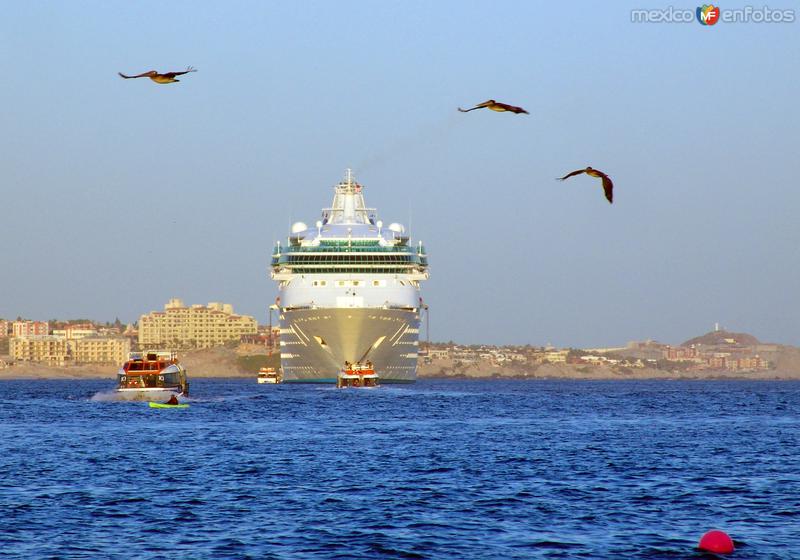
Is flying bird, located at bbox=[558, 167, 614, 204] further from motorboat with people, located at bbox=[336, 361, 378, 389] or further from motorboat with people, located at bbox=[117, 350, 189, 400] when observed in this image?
motorboat with people, located at bbox=[336, 361, 378, 389]

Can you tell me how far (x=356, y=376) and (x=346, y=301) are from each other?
7.03 metres

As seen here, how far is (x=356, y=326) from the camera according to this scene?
398 feet

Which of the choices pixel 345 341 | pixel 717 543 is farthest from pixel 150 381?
pixel 717 543

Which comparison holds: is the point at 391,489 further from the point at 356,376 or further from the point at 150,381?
the point at 356,376

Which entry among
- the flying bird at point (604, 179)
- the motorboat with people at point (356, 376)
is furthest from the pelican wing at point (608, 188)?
the motorboat with people at point (356, 376)

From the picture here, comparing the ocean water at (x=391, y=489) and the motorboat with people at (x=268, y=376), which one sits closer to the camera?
the ocean water at (x=391, y=489)

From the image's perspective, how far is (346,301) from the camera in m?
123

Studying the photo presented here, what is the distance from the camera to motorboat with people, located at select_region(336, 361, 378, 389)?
120 meters

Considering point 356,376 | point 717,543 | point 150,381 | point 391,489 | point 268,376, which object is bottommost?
point 717,543

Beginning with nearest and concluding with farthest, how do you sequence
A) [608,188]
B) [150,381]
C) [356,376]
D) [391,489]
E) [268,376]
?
[608,188], [391,489], [150,381], [356,376], [268,376]

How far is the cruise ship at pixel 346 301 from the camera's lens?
122625mm

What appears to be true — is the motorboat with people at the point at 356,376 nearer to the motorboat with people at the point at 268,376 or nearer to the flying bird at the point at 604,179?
the motorboat with people at the point at 268,376

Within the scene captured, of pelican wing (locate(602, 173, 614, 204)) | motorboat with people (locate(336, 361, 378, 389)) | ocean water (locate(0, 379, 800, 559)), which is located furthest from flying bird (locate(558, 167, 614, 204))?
motorboat with people (locate(336, 361, 378, 389))

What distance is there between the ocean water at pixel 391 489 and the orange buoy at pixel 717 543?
0.28m
